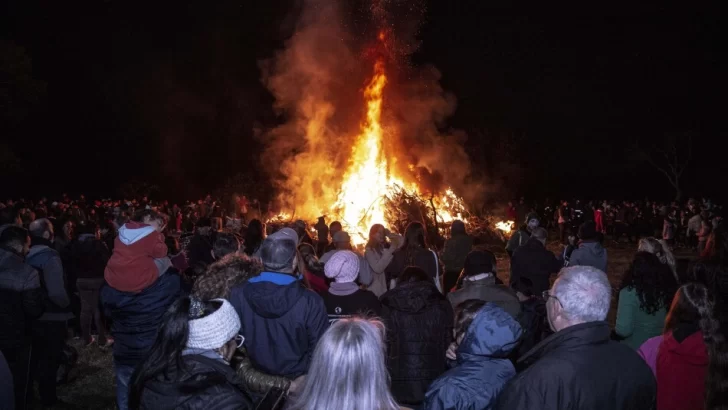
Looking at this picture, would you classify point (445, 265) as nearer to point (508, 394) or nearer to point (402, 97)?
point (508, 394)

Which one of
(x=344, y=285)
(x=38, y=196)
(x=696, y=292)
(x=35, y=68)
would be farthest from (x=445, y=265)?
(x=35, y=68)

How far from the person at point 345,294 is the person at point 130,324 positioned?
4.72 feet

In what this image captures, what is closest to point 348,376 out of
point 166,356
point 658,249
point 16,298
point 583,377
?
point 166,356

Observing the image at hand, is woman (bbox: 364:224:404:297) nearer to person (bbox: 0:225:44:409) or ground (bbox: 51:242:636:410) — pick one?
ground (bbox: 51:242:636:410)

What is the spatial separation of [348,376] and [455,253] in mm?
5824

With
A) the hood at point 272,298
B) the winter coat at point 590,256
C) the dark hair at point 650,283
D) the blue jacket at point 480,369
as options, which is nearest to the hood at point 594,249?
the winter coat at point 590,256

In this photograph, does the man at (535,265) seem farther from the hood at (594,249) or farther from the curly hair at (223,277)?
the curly hair at (223,277)

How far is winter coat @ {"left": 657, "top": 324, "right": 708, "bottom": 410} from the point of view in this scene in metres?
3.31

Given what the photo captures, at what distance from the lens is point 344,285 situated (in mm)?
4449

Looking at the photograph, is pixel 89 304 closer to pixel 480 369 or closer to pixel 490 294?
pixel 490 294

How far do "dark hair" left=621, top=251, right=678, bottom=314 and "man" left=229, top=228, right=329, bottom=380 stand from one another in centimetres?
266

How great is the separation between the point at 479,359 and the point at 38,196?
29.1 metres

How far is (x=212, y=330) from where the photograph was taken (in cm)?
271

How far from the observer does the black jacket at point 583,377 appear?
2.52 m
